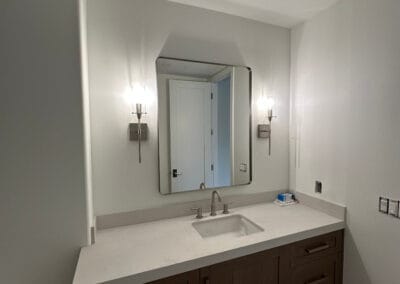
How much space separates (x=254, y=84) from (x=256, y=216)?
113cm

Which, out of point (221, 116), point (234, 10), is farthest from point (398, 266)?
point (234, 10)

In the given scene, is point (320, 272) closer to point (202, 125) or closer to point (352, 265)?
point (352, 265)

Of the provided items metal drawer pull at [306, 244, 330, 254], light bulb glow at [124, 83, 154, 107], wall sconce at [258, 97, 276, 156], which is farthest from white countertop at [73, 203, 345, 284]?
light bulb glow at [124, 83, 154, 107]

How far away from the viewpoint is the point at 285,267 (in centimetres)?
142

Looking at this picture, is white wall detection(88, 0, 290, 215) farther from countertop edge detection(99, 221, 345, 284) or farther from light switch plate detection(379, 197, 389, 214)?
light switch plate detection(379, 197, 389, 214)

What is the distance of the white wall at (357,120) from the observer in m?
1.35

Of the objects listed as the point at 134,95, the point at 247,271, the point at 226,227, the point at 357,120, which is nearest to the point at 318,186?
the point at 357,120

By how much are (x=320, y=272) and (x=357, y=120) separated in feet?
3.62

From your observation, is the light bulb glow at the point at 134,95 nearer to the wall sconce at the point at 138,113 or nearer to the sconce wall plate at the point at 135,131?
the wall sconce at the point at 138,113

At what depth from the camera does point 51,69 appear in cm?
111

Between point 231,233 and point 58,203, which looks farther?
point 231,233

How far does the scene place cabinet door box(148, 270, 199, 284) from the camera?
1.13 meters

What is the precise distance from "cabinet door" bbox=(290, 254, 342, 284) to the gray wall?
1.40 meters

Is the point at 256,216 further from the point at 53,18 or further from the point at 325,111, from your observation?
the point at 53,18
